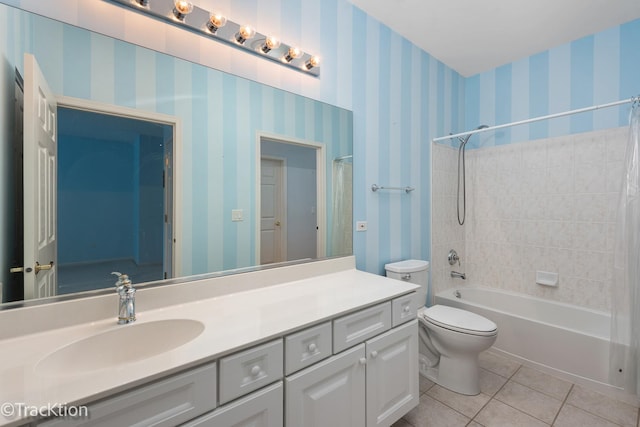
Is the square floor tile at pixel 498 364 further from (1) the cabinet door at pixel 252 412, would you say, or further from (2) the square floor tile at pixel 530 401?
(1) the cabinet door at pixel 252 412

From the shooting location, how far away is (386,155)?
2232 mm

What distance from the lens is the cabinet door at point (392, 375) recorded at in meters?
1.32

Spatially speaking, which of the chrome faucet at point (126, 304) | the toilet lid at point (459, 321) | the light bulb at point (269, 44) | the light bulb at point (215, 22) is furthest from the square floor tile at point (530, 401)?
the light bulb at point (215, 22)

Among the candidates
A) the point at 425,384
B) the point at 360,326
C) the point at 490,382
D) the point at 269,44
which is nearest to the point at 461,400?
the point at 425,384

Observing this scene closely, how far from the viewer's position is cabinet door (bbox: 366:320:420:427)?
1.32m

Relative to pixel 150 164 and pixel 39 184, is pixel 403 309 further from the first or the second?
pixel 39 184

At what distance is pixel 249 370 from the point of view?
36.1 inches

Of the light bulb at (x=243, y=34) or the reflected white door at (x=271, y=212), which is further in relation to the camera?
the reflected white door at (x=271, y=212)

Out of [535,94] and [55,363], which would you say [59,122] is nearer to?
[55,363]

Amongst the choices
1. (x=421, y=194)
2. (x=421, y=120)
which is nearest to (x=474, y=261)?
(x=421, y=194)

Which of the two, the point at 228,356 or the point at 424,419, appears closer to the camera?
the point at 228,356

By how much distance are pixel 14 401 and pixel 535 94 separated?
3596 mm

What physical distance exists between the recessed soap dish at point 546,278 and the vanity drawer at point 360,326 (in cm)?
196

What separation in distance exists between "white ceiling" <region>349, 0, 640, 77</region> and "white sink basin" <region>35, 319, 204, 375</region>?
2208mm
